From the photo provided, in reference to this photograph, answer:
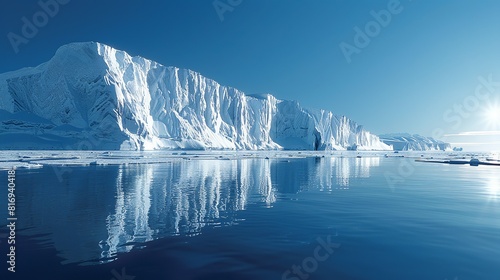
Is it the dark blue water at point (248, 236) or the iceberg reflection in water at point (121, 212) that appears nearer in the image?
the dark blue water at point (248, 236)

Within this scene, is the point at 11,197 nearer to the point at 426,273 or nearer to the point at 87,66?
the point at 426,273

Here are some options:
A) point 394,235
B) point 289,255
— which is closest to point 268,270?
point 289,255

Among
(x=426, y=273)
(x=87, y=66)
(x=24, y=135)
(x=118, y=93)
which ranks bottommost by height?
(x=426, y=273)

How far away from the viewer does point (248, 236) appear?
11148mm

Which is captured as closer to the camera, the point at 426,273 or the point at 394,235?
the point at 426,273

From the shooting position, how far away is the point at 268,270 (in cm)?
812

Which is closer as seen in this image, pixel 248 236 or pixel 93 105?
pixel 248 236

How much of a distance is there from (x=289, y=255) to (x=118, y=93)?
123m

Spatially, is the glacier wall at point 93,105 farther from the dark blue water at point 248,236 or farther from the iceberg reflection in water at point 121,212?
the dark blue water at point 248,236

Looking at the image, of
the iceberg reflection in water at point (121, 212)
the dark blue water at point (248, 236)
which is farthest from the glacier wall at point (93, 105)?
the dark blue water at point (248, 236)

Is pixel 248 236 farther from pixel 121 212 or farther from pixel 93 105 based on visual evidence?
pixel 93 105

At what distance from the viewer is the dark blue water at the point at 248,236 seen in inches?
320

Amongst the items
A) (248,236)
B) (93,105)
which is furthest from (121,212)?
(93,105)

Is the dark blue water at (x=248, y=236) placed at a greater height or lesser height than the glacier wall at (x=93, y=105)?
lesser
